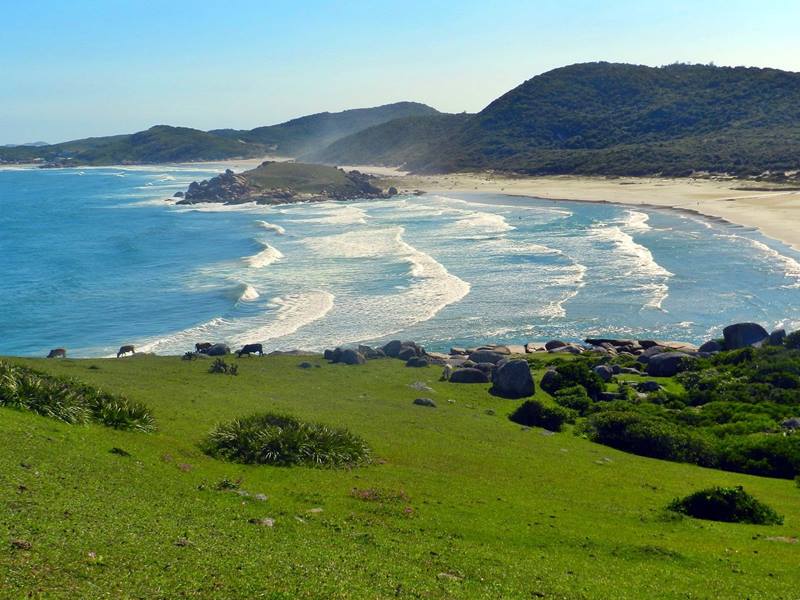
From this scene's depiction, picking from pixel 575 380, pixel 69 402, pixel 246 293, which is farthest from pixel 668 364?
pixel 246 293

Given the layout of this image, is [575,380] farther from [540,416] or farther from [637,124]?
[637,124]

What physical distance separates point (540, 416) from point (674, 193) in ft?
249

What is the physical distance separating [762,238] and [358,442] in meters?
52.4

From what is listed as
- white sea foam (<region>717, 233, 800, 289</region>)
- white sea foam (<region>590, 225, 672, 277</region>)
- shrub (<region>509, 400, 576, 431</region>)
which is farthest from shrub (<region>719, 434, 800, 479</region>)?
white sea foam (<region>590, 225, 672, 277</region>)

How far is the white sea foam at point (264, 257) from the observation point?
5953 cm

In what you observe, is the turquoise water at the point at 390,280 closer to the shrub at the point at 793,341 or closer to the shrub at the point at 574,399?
the shrub at the point at 793,341

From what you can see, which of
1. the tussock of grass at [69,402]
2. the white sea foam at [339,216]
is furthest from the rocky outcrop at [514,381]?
the white sea foam at [339,216]

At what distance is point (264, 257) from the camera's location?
62.3m

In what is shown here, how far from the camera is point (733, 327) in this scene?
3042 centimetres

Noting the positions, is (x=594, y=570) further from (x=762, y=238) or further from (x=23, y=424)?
(x=762, y=238)

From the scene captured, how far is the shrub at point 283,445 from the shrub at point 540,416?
682cm

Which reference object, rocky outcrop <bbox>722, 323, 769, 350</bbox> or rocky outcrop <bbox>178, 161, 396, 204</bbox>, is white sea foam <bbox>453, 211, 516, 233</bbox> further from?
rocky outcrop <bbox>722, 323, 769, 350</bbox>

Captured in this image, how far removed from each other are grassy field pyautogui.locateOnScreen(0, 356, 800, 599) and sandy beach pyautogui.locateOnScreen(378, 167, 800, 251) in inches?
1812

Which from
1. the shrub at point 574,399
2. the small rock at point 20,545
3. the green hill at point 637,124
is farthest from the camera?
the green hill at point 637,124
